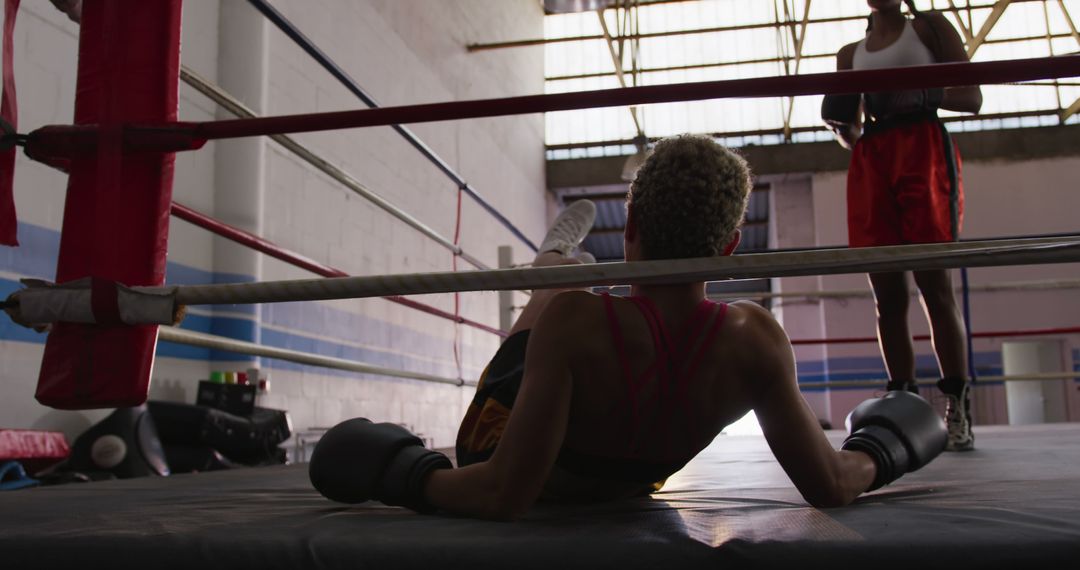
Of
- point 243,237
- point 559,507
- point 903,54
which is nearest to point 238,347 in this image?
point 243,237

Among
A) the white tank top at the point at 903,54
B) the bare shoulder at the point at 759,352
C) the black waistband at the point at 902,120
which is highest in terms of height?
the white tank top at the point at 903,54

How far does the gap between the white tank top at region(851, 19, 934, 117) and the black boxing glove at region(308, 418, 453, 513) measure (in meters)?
1.46

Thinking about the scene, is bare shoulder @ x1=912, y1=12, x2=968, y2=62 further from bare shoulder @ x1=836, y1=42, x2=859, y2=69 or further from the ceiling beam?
the ceiling beam

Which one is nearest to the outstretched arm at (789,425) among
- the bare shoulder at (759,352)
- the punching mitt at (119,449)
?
the bare shoulder at (759,352)

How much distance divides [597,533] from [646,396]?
0.20m

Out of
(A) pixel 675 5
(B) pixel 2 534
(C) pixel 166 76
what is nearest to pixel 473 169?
(A) pixel 675 5

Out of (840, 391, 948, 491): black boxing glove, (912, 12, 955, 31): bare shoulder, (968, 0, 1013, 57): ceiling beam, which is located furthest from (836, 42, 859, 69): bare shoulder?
(968, 0, 1013, 57): ceiling beam

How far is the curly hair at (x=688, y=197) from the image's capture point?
36.9 inches

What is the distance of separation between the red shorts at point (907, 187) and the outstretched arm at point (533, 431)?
129 cm

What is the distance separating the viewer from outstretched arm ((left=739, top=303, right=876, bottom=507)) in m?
0.93

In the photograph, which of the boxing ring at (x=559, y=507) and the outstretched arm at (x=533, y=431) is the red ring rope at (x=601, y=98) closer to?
the boxing ring at (x=559, y=507)

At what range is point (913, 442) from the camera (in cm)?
107

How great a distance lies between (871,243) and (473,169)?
4.65 metres

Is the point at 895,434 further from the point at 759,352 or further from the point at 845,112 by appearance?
the point at 845,112
